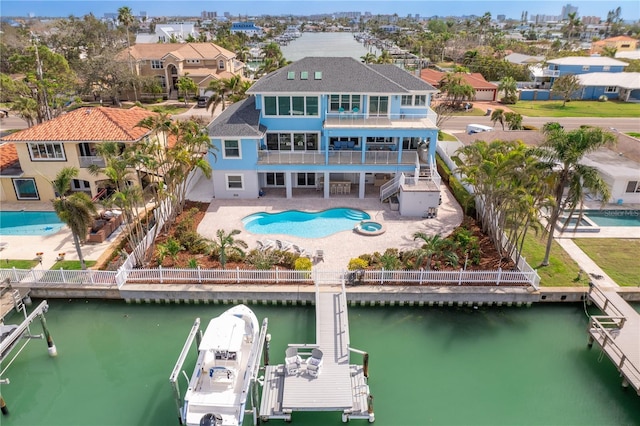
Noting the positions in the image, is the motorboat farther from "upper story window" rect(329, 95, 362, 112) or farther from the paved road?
the paved road

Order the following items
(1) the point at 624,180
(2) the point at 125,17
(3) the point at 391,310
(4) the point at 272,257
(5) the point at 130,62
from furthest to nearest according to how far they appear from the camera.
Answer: (2) the point at 125,17
(5) the point at 130,62
(1) the point at 624,180
(4) the point at 272,257
(3) the point at 391,310

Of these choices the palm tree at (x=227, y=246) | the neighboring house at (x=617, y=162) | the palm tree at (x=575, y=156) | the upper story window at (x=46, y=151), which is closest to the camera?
the palm tree at (x=575, y=156)

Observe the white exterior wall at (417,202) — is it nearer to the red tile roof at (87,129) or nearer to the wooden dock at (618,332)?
the wooden dock at (618,332)

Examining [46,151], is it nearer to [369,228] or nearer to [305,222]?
[305,222]

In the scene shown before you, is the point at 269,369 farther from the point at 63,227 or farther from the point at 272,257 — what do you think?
the point at 63,227

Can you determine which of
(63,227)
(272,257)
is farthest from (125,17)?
(272,257)

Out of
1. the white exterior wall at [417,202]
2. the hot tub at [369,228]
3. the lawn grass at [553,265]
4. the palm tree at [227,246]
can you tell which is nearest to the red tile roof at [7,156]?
the palm tree at [227,246]

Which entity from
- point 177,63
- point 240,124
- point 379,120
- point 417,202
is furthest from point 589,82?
point 177,63
